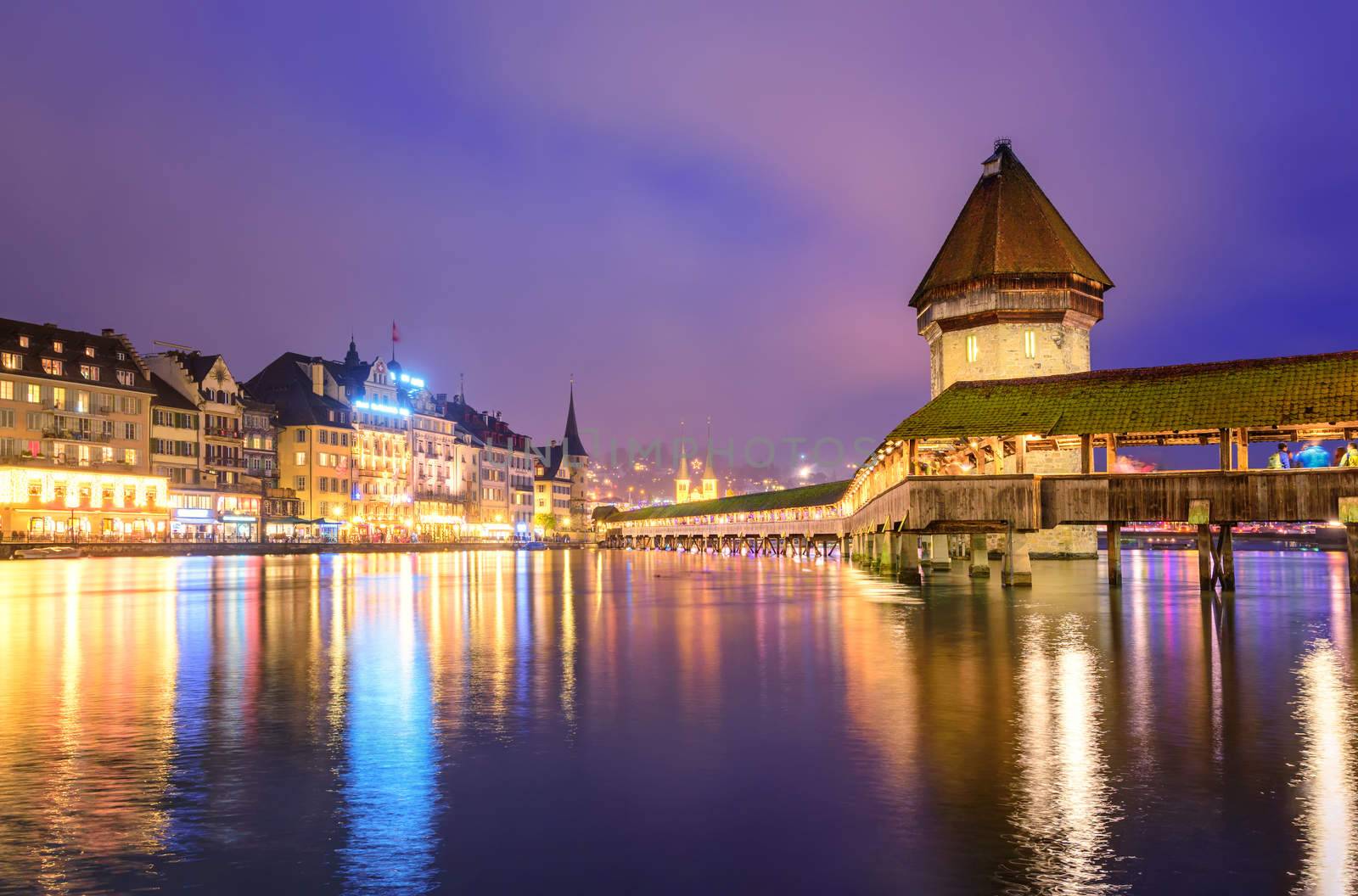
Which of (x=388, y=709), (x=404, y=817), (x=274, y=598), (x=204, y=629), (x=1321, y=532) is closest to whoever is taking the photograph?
(x=404, y=817)

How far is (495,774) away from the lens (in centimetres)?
1099

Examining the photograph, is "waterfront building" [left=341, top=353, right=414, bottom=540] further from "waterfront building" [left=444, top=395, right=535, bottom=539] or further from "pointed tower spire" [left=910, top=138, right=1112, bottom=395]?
"pointed tower spire" [left=910, top=138, right=1112, bottom=395]

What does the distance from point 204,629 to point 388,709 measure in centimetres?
1368

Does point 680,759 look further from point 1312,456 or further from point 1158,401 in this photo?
point 1312,456

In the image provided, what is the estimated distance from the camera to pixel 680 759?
11844 millimetres

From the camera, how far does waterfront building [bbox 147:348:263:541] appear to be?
102438mm

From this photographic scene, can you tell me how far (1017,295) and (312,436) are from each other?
76990mm

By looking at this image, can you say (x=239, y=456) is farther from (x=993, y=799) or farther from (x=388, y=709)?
(x=993, y=799)

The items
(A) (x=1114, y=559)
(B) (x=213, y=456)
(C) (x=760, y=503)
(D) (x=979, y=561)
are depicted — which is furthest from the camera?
(C) (x=760, y=503)

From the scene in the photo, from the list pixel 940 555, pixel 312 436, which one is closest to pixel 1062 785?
pixel 940 555

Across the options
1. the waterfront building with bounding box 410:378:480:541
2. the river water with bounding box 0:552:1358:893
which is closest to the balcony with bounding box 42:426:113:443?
the waterfront building with bounding box 410:378:480:541

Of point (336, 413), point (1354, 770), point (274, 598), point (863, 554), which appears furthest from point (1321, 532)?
point (1354, 770)

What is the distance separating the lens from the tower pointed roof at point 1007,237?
6769 cm

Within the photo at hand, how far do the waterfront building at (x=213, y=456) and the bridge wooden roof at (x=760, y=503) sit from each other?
4970 cm
